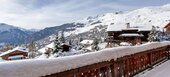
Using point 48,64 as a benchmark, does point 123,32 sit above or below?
below

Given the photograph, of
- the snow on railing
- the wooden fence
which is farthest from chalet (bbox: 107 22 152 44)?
the snow on railing

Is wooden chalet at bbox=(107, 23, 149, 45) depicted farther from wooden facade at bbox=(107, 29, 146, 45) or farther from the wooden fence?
the wooden fence

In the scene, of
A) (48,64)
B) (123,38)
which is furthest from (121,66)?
(123,38)

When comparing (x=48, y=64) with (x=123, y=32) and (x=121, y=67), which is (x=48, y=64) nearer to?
(x=121, y=67)

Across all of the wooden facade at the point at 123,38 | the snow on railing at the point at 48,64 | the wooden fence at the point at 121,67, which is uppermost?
the snow on railing at the point at 48,64

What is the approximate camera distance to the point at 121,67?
1199 cm

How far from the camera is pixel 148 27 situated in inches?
3418

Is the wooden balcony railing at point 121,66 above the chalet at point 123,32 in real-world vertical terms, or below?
above

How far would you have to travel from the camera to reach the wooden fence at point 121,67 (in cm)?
836

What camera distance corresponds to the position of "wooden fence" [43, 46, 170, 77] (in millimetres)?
8359

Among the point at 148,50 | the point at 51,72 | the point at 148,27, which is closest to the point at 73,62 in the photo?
the point at 51,72

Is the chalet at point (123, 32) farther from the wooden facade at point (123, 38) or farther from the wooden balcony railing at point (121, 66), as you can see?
the wooden balcony railing at point (121, 66)

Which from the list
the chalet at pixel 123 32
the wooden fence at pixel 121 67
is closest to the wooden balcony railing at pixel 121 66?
the wooden fence at pixel 121 67

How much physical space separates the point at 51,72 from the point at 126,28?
258 ft
